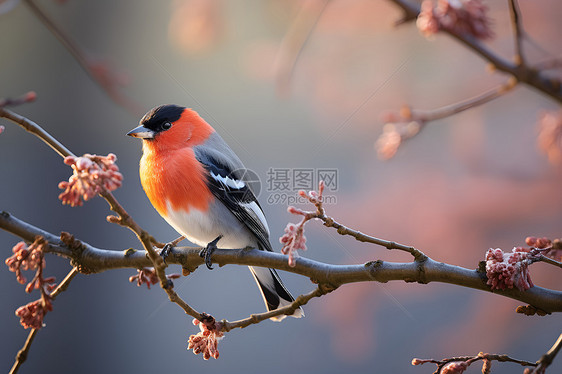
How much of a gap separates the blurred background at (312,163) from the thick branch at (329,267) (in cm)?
52

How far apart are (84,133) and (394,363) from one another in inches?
164

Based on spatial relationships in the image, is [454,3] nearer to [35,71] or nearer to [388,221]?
[388,221]

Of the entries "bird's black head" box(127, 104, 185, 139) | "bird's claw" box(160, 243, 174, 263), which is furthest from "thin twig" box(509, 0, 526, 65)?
"bird's black head" box(127, 104, 185, 139)

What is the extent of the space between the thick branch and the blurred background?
52cm

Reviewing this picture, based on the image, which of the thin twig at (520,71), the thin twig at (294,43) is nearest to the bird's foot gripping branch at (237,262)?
the thin twig at (520,71)

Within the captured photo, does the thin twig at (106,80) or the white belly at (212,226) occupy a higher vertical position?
the thin twig at (106,80)

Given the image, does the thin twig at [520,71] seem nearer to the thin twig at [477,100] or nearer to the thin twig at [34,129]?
the thin twig at [477,100]

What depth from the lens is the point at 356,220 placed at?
3711mm

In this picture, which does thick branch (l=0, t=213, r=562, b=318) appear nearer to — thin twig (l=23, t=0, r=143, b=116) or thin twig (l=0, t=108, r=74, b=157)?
thin twig (l=0, t=108, r=74, b=157)

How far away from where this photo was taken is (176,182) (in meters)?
2.43

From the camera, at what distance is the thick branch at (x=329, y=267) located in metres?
1.48

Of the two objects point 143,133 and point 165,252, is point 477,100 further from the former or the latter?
point 143,133

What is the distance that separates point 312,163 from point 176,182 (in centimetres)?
273

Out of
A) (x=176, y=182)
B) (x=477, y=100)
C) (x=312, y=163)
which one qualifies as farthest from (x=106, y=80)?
(x=312, y=163)
